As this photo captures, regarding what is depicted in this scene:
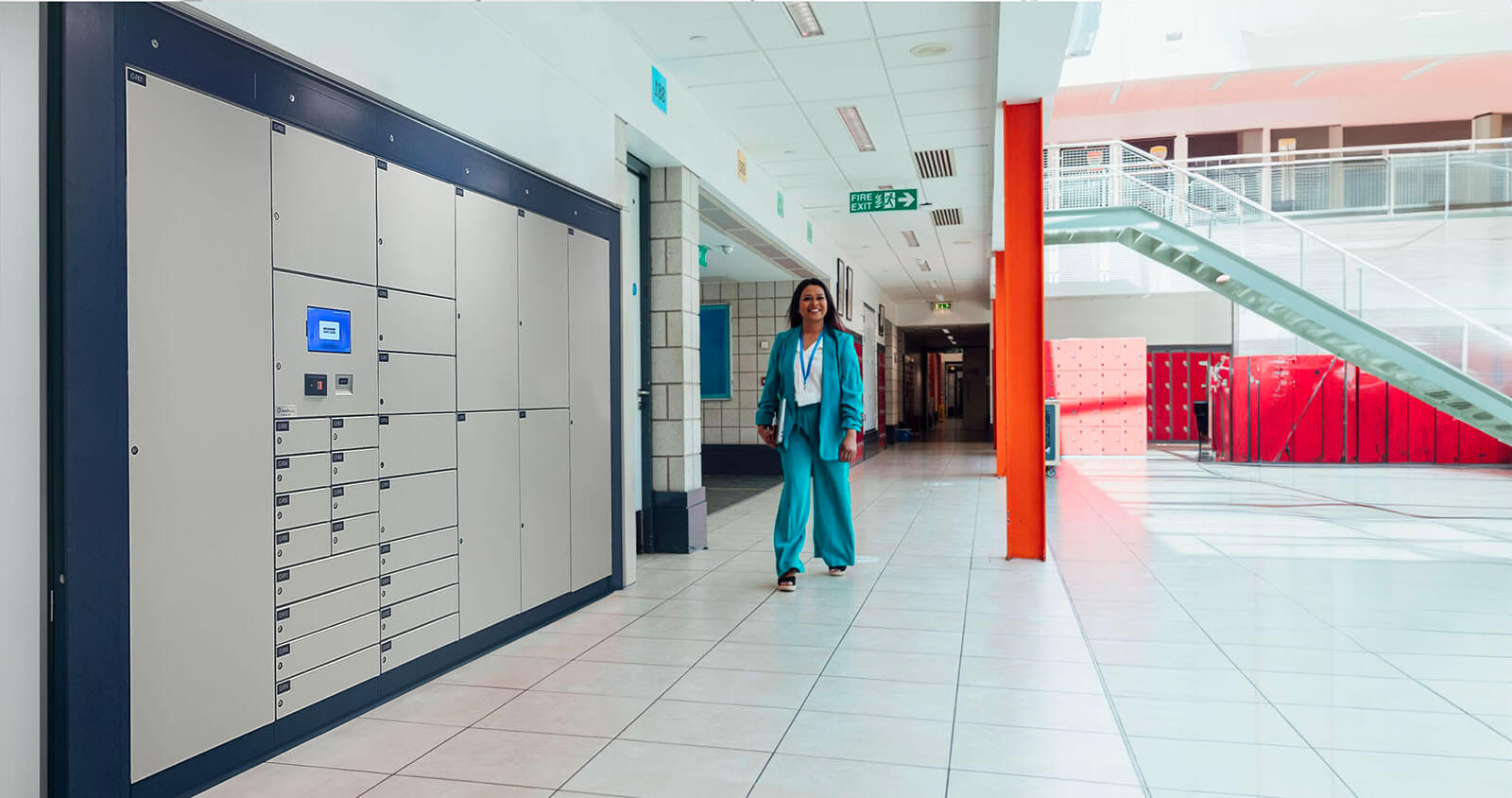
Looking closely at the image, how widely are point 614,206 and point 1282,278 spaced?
26.0 ft

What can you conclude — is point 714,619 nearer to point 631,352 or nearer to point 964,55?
point 631,352

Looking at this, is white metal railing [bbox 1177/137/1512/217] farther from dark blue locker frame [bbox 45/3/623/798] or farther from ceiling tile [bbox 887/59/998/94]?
dark blue locker frame [bbox 45/3/623/798]

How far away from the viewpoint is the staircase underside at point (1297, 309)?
8453 millimetres

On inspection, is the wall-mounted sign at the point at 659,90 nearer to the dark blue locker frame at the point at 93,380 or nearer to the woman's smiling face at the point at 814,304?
the woman's smiling face at the point at 814,304

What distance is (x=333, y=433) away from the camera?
2592 millimetres

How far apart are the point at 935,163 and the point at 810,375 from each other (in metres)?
4.21

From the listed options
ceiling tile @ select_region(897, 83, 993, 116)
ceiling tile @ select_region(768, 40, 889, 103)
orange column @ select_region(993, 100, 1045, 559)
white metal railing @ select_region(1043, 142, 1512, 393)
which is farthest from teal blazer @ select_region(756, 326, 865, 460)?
white metal railing @ select_region(1043, 142, 1512, 393)

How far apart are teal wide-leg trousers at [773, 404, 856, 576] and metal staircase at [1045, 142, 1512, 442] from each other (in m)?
6.73

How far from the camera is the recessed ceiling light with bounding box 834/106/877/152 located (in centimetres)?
656

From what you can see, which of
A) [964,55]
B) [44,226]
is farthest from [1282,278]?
[44,226]

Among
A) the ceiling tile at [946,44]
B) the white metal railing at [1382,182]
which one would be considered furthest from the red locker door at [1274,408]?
the ceiling tile at [946,44]

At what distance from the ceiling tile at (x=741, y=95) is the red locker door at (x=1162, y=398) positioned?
1322 centimetres

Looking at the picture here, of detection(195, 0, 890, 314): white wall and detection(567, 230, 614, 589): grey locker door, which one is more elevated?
detection(195, 0, 890, 314): white wall

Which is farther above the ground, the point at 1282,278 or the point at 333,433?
the point at 1282,278
